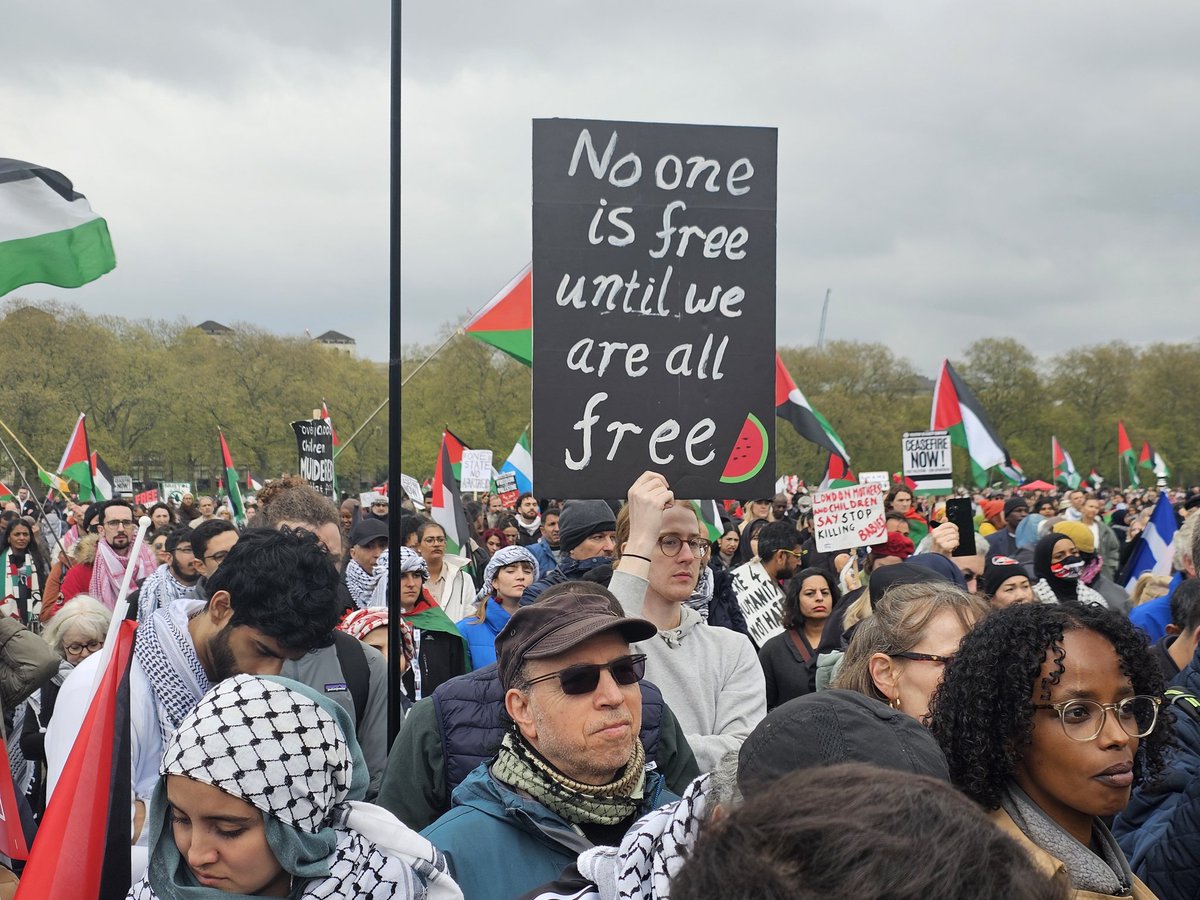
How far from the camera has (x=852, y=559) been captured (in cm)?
866

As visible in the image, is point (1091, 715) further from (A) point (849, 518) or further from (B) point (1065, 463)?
(B) point (1065, 463)

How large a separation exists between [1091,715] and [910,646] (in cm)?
88

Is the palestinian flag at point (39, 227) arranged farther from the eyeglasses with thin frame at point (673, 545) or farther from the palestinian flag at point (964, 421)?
the palestinian flag at point (964, 421)

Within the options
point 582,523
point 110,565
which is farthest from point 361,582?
point 110,565

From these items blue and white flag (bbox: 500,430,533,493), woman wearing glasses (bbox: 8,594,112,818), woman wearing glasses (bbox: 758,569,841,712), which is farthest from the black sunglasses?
blue and white flag (bbox: 500,430,533,493)

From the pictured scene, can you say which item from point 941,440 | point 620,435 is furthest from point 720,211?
point 941,440

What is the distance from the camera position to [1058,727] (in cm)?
237

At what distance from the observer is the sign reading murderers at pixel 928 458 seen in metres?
13.6

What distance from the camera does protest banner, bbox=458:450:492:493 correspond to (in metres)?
17.7

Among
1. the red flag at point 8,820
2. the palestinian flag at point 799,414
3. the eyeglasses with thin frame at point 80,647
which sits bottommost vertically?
the red flag at point 8,820

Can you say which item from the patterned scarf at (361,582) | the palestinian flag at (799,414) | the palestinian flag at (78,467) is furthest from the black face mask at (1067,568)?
the palestinian flag at (78,467)

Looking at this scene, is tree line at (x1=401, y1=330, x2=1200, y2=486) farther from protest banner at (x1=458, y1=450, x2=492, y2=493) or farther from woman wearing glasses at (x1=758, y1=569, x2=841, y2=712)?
woman wearing glasses at (x1=758, y1=569, x2=841, y2=712)

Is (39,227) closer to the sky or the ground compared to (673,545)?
closer to the sky

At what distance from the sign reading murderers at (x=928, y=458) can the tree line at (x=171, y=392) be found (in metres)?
33.1
